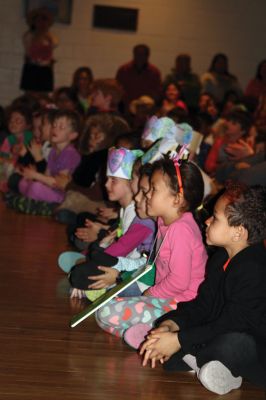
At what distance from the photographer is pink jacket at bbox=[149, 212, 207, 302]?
9.86 ft

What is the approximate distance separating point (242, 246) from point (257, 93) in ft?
24.7

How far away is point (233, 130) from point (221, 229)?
14.3ft

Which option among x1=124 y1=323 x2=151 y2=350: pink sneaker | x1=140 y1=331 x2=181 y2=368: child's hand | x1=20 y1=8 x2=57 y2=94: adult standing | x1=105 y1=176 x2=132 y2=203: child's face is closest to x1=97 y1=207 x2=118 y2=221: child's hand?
x1=105 y1=176 x2=132 y2=203: child's face

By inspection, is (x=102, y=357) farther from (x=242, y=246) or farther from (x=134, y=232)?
(x=134, y=232)

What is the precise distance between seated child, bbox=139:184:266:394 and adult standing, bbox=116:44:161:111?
741 cm

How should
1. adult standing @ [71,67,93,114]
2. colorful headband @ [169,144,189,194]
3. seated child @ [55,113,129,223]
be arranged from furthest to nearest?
adult standing @ [71,67,93,114] < seated child @ [55,113,129,223] < colorful headband @ [169,144,189,194]

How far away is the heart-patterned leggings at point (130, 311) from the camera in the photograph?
119 inches

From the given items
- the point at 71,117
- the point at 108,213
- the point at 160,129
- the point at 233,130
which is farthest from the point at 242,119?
the point at 108,213

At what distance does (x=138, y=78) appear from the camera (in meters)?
10.1

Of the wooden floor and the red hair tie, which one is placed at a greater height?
the red hair tie

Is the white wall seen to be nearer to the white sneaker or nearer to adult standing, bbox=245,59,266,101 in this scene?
adult standing, bbox=245,59,266,101

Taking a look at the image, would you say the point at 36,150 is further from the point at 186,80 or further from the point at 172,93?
the point at 186,80

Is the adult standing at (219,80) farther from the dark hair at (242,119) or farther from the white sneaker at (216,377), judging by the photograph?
the white sneaker at (216,377)

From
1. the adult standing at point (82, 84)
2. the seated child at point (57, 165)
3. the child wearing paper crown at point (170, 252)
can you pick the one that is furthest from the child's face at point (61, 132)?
the adult standing at point (82, 84)
